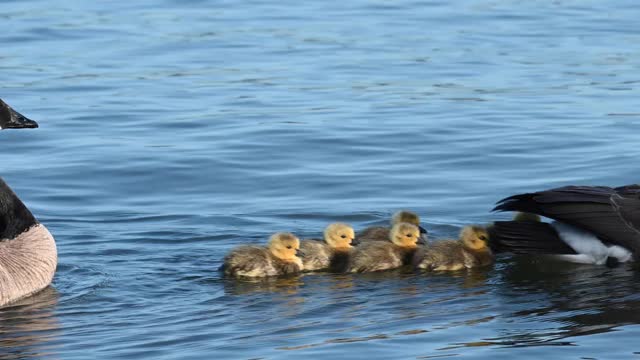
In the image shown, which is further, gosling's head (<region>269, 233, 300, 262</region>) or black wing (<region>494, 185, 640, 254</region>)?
black wing (<region>494, 185, 640, 254</region>)

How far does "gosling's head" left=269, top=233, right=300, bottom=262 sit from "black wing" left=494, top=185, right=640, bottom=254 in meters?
1.32

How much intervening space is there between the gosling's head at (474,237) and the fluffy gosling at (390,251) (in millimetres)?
303

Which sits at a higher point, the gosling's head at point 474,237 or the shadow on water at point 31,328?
the gosling's head at point 474,237

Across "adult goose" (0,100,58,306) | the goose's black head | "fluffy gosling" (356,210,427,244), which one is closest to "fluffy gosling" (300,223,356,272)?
"fluffy gosling" (356,210,427,244)

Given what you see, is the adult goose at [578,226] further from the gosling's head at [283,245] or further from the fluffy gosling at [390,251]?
the gosling's head at [283,245]

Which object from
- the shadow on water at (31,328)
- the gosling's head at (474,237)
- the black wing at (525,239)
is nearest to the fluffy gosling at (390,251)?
the gosling's head at (474,237)

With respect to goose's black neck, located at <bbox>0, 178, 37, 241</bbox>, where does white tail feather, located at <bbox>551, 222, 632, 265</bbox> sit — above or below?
below

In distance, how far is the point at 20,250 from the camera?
991 cm

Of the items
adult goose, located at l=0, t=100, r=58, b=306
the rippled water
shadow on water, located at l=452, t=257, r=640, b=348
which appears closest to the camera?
shadow on water, located at l=452, t=257, r=640, b=348

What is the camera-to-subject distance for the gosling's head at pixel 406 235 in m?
10.2

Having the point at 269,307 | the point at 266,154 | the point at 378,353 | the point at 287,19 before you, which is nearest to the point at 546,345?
the point at 378,353

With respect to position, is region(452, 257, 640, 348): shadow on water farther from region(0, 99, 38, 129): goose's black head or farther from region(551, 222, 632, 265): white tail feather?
region(0, 99, 38, 129): goose's black head

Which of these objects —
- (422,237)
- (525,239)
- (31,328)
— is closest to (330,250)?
(422,237)

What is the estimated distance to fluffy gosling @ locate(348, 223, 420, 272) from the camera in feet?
32.8
